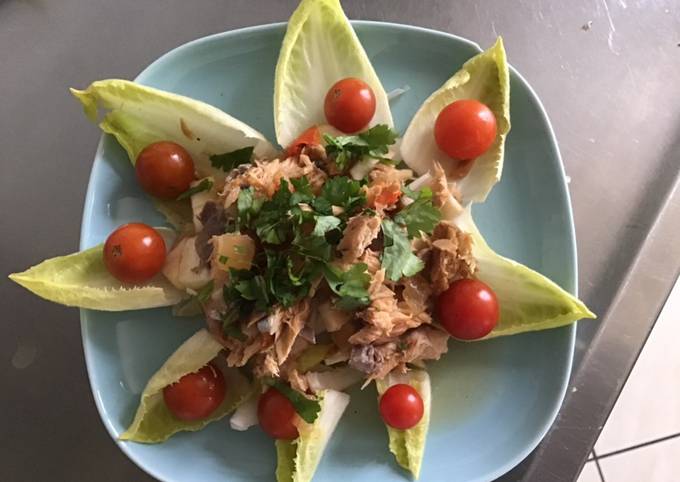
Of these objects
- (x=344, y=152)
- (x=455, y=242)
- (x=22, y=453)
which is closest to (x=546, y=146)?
(x=455, y=242)

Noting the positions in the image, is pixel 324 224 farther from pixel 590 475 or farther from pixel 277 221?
pixel 590 475

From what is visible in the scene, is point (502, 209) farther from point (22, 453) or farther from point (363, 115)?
point (22, 453)

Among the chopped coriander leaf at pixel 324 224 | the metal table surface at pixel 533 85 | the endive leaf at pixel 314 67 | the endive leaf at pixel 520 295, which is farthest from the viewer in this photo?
the metal table surface at pixel 533 85

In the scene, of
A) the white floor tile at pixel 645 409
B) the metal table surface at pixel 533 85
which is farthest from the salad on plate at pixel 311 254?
the white floor tile at pixel 645 409

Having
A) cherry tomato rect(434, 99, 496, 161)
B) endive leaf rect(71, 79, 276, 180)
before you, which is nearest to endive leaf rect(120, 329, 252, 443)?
endive leaf rect(71, 79, 276, 180)

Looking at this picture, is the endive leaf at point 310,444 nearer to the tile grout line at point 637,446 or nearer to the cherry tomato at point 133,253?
the cherry tomato at point 133,253

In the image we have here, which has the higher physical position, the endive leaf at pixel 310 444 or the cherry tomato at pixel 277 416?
the cherry tomato at pixel 277 416

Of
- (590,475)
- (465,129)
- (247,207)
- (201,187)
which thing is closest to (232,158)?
(201,187)
